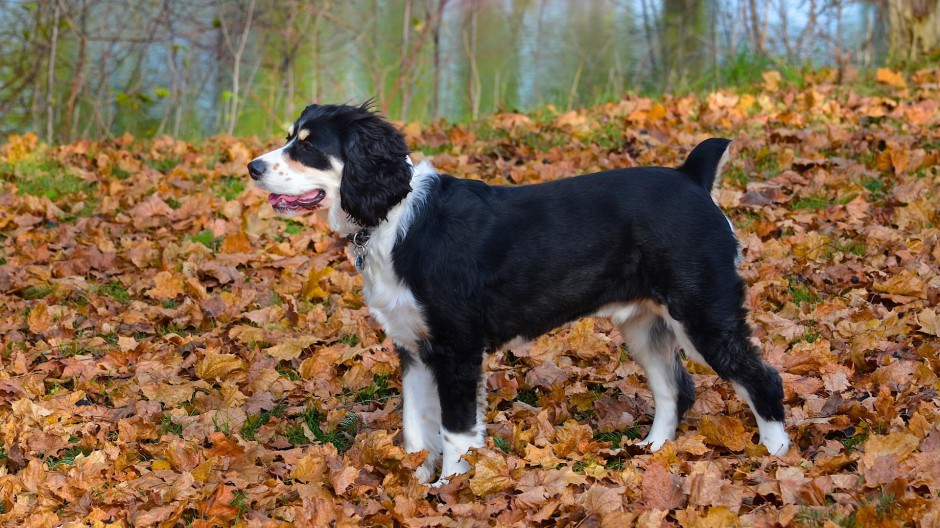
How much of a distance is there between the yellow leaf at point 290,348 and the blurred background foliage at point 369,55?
6746 millimetres

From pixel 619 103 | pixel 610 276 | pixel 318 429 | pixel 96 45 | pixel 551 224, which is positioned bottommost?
pixel 318 429

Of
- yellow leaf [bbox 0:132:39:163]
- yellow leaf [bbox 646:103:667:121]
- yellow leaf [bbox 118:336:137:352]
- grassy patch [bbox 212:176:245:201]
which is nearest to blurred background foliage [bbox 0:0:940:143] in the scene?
yellow leaf [bbox 0:132:39:163]

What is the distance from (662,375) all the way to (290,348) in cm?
227

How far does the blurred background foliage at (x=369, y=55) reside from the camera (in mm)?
12125

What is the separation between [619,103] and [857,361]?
249 inches

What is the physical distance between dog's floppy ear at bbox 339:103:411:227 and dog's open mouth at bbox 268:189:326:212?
0.15 meters

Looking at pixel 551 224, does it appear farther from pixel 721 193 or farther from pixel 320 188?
pixel 721 193

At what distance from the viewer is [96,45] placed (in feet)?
49.3

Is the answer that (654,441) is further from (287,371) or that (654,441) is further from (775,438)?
(287,371)

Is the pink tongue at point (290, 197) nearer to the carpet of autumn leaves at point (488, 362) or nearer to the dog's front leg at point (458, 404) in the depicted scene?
the dog's front leg at point (458, 404)

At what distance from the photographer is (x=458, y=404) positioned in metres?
3.93

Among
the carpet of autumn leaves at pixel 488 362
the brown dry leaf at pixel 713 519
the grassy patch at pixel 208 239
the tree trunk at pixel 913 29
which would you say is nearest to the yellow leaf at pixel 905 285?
the carpet of autumn leaves at pixel 488 362

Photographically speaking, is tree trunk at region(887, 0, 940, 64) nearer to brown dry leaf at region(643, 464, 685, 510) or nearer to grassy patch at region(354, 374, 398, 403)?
grassy patch at region(354, 374, 398, 403)

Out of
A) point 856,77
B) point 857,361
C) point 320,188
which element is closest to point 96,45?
point 856,77
